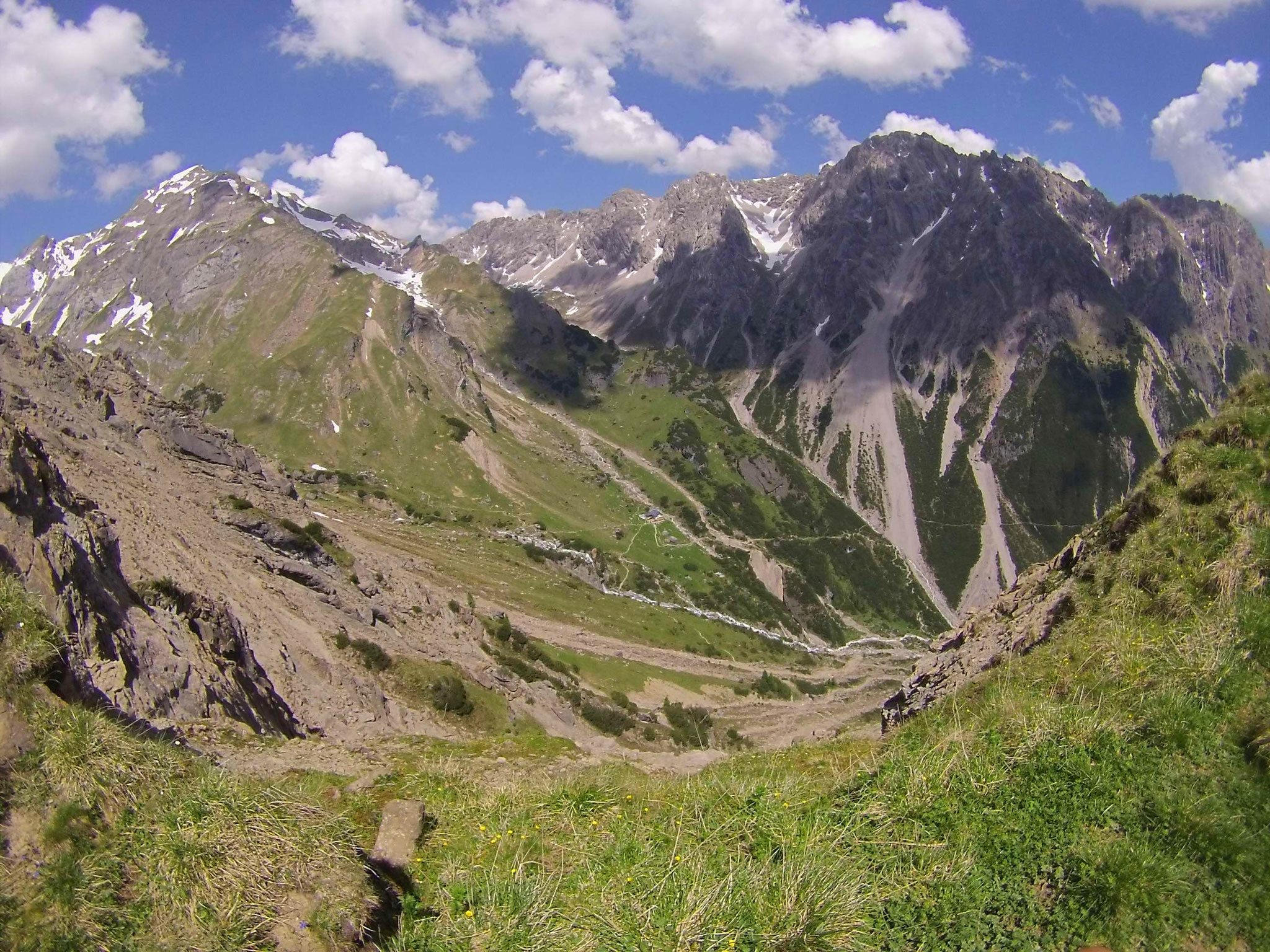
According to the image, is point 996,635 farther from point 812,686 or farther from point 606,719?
point 812,686

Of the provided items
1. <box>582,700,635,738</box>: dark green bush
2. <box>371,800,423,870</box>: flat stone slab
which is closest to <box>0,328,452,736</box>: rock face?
Answer: <box>371,800,423,870</box>: flat stone slab

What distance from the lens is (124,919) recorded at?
699cm

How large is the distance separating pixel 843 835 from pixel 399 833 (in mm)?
5462

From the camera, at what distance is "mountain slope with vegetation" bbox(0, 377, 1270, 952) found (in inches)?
288

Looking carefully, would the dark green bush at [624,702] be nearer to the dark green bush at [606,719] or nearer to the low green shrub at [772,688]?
the dark green bush at [606,719]

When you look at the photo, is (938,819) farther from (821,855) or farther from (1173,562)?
(1173,562)

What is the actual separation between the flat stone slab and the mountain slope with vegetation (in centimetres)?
20

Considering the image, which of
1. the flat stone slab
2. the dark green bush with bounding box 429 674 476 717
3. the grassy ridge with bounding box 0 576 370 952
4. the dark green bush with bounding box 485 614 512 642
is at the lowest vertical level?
the dark green bush with bounding box 485 614 512 642

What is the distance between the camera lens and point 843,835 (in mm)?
8750

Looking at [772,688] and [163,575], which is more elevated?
[163,575]

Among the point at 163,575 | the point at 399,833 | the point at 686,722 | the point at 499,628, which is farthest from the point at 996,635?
the point at 686,722

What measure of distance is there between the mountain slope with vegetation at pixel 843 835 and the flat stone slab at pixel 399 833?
0.67 ft

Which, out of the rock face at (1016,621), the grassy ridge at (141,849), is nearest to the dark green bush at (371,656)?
the rock face at (1016,621)

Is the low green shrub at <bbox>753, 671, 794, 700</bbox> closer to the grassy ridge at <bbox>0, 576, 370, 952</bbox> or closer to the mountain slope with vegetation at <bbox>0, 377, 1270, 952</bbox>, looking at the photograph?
the mountain slope with vegetation at <bbox>0, 377, 1270, 952</bbox>
